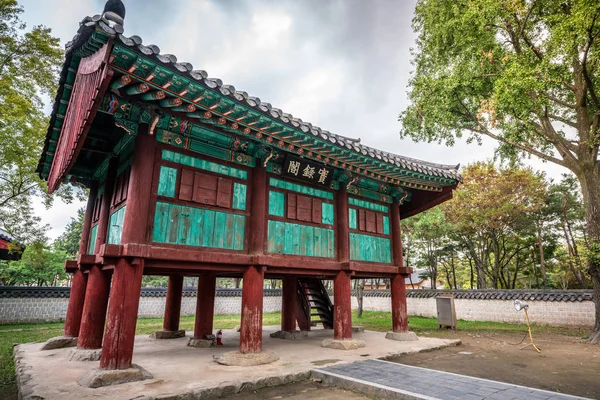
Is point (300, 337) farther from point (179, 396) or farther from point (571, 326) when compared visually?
point (571, 326)

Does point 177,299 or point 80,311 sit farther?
point 177,299

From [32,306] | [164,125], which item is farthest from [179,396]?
[32,306]

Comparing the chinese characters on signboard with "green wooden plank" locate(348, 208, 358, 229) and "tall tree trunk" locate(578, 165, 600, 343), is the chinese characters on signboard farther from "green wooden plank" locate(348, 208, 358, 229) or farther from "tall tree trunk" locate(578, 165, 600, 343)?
"tall tree trunk" locate(578, 165, 600, 343)

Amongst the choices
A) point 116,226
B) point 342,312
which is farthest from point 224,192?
point 342,312

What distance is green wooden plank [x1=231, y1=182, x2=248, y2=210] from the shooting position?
8.22 meters

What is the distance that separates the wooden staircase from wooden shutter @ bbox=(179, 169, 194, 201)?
7.83 metres

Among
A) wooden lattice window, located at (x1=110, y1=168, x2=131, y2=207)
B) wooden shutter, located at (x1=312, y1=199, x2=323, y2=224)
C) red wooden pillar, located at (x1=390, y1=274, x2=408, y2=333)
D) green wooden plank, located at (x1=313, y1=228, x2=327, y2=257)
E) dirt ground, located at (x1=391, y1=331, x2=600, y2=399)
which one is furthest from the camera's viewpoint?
red wooden pillar, located at (x1=390, y1=274, x2=408, y2=333)

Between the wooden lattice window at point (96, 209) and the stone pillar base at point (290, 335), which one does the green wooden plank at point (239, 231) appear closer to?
the wooden lattice window at point (96, 209)

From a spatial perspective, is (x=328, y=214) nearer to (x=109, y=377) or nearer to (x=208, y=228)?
(x=208, y=228)

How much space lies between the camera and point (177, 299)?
12102mm

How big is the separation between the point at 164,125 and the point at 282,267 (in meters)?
4.51

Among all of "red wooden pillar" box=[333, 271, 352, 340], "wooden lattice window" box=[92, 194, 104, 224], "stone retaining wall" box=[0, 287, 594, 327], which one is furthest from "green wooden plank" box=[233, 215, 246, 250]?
"stone retaining wall" box=[0, 287, 594, 327]

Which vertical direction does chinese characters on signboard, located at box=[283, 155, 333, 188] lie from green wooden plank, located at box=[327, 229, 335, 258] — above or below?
above

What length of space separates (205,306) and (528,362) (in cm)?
937
